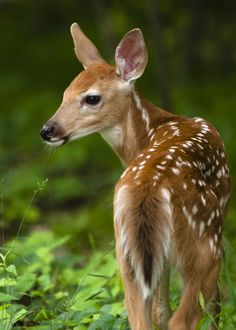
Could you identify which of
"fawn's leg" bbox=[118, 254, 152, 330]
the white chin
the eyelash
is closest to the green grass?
"fawn's leg" bbox=[118, 254, 152, 330]

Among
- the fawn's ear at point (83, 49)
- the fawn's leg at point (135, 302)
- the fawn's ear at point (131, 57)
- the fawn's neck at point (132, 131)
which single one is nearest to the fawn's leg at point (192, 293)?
the fawn's leg at point (135, 302)

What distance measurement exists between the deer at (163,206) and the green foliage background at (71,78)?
1.34 feet

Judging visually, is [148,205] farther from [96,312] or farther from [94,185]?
[94,185]

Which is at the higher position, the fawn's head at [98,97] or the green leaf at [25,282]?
the fawn's head at [98,97]

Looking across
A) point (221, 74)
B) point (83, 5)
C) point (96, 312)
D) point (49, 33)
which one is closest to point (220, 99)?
point (221, 74)

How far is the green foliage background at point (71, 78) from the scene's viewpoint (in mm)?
10852

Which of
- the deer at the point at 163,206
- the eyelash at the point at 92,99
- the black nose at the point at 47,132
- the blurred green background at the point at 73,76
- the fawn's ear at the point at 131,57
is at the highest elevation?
the fawn's ear at the point at 131,57

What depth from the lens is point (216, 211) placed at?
5.00 meters

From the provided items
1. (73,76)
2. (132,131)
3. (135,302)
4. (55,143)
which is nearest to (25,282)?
(55,143)

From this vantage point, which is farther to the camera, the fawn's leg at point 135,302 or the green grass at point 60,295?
the green grass at point 60,295

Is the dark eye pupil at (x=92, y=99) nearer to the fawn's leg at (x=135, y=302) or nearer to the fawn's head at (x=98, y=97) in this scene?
the fawn's head at (x=98, y=97)

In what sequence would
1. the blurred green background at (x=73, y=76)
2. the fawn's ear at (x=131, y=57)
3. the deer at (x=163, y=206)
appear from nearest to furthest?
the deer at (x=163, y=206)
the fawn's ear at (x=131, y=57)
the blurred green background at (x=73, y=76)

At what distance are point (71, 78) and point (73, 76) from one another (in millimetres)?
61

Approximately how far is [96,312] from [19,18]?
21.2 m
